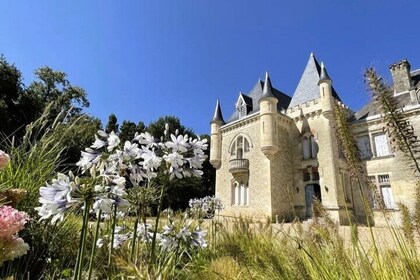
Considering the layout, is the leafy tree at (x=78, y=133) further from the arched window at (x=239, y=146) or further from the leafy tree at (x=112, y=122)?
the leafy tree at (x=112, y=122)

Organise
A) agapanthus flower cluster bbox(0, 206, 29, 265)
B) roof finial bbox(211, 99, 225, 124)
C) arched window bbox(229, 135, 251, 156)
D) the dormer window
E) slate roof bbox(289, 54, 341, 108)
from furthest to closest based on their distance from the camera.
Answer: roof finial bbox(211, 99, 225, 124) → the dormer window → arched window bbox(229, 135, 251, 156) → slate roof bbox(289, 54, 341, 108) → agapanthus flower cluster bbox(0, 206, 29, 265)

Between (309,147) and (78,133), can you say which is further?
(309,147)

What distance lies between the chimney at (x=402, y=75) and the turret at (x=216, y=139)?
1357 cm

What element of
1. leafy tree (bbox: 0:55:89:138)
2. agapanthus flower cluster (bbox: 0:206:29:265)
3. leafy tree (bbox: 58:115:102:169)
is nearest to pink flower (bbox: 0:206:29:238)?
agapanthus flower cluster (bbox: 0:206:29:265)

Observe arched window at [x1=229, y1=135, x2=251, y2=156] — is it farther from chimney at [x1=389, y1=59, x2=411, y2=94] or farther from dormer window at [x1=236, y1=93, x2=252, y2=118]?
chimney at [x1=389, y1=59, x2=411, y2=94]

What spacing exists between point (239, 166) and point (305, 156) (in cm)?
498

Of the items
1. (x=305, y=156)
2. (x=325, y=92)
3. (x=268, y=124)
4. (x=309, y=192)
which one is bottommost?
(x=309, y=192)

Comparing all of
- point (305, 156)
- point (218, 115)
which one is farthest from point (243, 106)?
point (305, 156)

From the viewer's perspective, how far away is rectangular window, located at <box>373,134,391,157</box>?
56.4 ft

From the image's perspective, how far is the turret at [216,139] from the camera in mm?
23094

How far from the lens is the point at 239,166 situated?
66.5 ft

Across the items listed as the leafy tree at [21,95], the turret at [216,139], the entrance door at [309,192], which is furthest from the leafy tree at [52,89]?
the entrance door at [309,192]

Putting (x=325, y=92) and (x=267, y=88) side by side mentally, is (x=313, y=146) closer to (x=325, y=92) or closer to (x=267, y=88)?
(x=325, y=92)

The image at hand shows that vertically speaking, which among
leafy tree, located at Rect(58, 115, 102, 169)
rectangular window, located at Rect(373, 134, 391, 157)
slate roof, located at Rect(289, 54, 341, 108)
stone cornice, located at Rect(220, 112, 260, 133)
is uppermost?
slate roof, located at Rect(289, 54, 341, 108)
